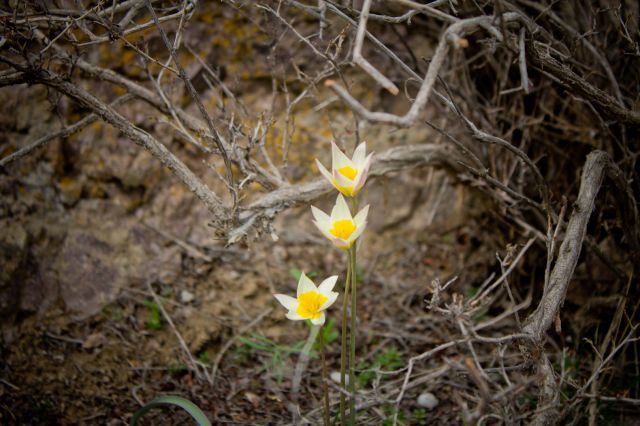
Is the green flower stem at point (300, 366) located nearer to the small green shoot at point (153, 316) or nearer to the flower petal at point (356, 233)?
the small green shoot at point (153, 316)

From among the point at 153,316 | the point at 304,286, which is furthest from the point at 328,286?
the point at 153,316

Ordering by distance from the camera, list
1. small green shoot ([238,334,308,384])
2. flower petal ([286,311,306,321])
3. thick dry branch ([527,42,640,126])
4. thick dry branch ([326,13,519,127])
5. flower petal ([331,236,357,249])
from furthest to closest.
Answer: small green shoot ([238,334,308,384]) → thick dry branch ([527,42,640,126]) → flower petal ([286,311,306,321]) → flower petal ([331,236,357,249]) → thick dry branch ([326,13,519,127])

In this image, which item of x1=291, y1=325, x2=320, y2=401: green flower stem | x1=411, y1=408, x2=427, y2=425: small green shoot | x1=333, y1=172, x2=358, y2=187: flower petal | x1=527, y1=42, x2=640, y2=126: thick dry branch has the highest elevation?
x1=527, y1=42, x2=640, y2=126: thick dry branch

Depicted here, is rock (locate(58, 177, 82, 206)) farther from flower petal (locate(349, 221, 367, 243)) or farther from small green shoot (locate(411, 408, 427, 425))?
small green shoot (locate(411, 408, 427, 425))

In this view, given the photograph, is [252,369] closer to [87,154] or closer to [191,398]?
[191,398]

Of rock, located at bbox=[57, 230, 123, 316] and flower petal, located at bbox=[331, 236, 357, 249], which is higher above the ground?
flower petal, located at bbox=[331, 236, 357, 249]

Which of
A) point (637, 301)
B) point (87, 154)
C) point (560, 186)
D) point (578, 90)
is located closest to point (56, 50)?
point (87, 154)

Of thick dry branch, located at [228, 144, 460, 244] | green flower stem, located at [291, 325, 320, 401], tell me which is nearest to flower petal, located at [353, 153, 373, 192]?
thick dry branch, located at [228, 144, 460, 244]
